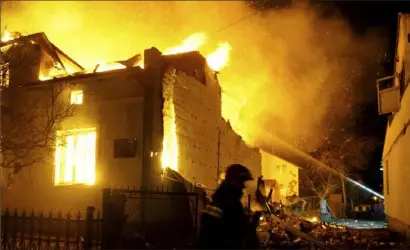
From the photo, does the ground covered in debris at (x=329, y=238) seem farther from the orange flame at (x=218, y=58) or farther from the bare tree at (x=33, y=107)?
the bare tree at (x=33, y=107)

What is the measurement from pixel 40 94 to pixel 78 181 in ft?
11.9

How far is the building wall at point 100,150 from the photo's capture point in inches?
535

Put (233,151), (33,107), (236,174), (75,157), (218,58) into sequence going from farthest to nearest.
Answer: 1. (233,151)
2. (218,58)
3. (33,107)
4. (75,157)
5. (236,174)

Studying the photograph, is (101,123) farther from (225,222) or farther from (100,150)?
A: (225,222)

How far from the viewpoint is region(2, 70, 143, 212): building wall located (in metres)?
13.6

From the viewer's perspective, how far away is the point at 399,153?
1516 cm

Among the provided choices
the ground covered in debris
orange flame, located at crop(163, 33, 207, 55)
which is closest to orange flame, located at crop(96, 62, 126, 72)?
orange flame, located at crop(163, 33, 207, 55)

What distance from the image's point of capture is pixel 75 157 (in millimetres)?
14578

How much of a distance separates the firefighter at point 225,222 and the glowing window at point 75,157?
1020 centimetres

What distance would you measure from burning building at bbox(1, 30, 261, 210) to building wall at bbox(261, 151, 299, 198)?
26747mm

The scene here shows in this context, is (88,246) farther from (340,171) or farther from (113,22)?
(340,171)

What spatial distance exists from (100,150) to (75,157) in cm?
118

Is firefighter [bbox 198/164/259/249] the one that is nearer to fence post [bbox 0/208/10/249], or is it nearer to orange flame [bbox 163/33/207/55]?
fence post [bbox 0/208/10/249]

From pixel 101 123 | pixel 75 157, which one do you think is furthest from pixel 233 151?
pixel 75 157
